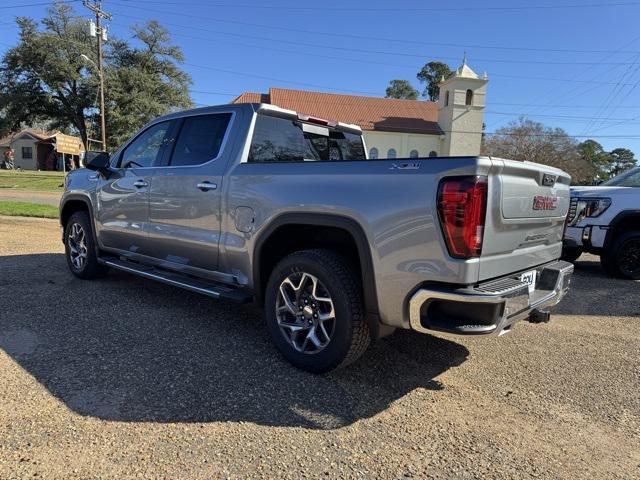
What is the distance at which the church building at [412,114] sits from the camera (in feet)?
160

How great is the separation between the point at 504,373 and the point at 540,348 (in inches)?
30.6

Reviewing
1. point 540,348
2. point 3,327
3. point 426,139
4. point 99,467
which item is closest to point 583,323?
point 540,348

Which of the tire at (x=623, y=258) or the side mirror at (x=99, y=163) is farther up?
the side mirror at (x=99, y=163)

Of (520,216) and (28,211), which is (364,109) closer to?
(28,211)

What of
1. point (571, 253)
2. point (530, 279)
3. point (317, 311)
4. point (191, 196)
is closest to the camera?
point (530, 279)

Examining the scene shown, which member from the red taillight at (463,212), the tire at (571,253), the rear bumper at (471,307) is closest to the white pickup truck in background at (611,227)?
the tire at (571,253)

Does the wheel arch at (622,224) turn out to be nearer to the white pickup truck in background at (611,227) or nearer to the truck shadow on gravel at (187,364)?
the white pickup truck in background at (611,227)

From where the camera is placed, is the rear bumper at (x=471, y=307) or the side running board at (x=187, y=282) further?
the side running board at (x=187, y=282)

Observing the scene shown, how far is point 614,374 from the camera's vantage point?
12.1ft

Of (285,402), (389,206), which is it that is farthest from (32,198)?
(389,206)

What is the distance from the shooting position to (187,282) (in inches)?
164

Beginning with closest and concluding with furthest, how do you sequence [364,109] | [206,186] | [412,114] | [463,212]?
[463,212], [206,186], [364,109], [412,114]

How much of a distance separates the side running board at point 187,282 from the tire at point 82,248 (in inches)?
19.4

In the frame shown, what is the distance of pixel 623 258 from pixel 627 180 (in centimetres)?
133
